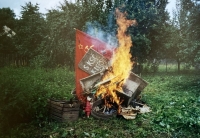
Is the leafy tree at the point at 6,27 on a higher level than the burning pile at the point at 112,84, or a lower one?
higher

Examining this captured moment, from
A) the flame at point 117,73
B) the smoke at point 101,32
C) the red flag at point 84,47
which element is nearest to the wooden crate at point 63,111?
the flame at point 117,73

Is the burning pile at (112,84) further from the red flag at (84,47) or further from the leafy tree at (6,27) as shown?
the leafy tree at (6,27)

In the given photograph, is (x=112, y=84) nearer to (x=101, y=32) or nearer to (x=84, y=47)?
(x=84, y=47)

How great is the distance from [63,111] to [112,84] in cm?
215

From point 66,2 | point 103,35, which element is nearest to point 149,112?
point 103,35

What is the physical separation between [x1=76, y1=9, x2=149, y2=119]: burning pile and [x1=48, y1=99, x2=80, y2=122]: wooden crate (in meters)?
0.79

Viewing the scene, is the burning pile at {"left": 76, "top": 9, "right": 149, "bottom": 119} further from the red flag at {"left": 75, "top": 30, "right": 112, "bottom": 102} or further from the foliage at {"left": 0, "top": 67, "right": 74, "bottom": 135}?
the foliage at {"left": 0, "top": 67, "right": 74, "bottom": 135}

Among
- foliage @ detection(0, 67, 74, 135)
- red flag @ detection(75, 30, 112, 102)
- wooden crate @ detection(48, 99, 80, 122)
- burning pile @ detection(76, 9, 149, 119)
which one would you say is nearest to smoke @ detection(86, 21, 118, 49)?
burning pile @ detection(76, 9, 149, 119)

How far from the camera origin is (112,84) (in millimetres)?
7641

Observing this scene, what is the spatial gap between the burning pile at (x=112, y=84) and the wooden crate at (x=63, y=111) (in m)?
0.79

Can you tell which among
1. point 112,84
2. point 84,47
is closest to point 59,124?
point 112,84

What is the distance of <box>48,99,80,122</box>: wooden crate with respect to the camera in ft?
21.9

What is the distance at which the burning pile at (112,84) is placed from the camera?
765 centimetres

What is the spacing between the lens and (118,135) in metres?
5.95
